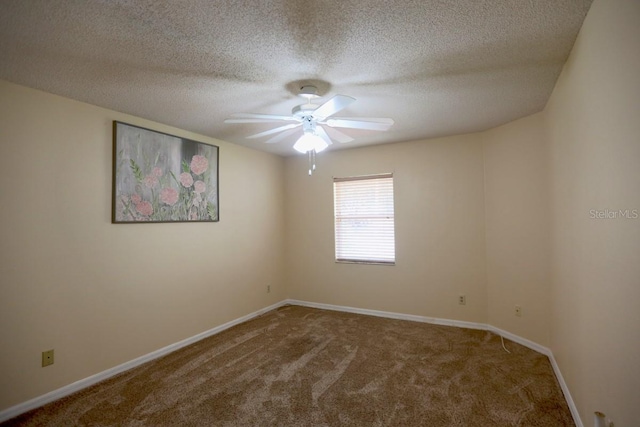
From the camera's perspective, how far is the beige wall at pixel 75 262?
216 centimetres

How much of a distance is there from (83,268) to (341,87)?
2.64 m

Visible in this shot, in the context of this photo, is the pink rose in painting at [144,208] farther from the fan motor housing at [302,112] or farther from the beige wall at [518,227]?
the beige wall at [518,227]

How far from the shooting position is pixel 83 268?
251 cm

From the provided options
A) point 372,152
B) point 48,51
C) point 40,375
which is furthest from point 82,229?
point 372,152

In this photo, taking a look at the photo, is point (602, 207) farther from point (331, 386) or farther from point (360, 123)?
point (331, 386)

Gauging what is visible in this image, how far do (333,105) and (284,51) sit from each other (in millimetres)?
438

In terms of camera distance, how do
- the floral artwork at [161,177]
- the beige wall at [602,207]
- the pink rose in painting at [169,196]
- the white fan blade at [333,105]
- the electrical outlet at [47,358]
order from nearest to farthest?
the beige wall at [602,207] < the white fan blade at [333,105] < the electrical outlet at [47,358] < the floral artwork at [161,177] < the pink rose in painting at [169,196]

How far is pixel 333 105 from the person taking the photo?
1.92 m

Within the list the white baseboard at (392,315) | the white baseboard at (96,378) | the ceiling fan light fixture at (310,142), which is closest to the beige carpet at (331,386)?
the white baseboard at (96,378)

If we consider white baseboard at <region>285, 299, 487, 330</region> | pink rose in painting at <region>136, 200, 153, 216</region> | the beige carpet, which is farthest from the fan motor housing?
white baseboard at <region>285, 299, 487, 330</region>

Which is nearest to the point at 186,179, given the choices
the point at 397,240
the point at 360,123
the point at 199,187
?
the point at 199,187

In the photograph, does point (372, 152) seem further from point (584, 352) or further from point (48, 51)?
point (48, 51)

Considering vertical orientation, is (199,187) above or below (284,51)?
below

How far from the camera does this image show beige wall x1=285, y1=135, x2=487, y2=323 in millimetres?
3662
